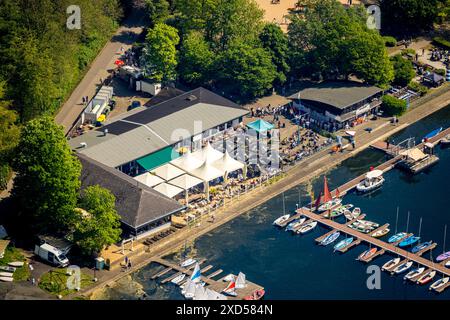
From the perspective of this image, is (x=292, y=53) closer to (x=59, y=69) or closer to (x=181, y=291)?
(x=59, y=69)

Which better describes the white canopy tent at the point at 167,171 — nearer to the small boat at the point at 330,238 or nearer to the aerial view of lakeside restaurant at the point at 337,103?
the small boat at the point at 330,238

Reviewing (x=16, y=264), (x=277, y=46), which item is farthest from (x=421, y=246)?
(x=277, y=46)

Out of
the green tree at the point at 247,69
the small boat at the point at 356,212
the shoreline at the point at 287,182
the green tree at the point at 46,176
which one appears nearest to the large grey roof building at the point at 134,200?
the shoreline at the point at 287,182

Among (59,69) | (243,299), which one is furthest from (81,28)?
(243,299)

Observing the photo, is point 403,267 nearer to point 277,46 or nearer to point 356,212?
point 356,212

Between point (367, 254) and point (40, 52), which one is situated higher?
point (40, 52)
